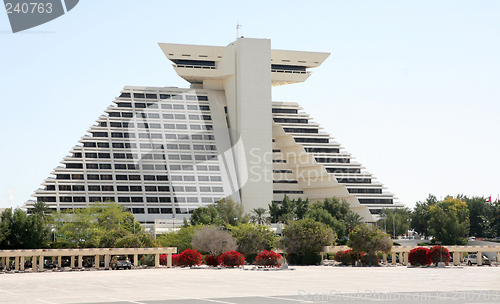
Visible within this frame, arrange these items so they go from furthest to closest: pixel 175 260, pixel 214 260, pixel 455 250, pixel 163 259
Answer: pixel 163 259 → pixel 175 260 → pixel 455 250 → pixel 214 260

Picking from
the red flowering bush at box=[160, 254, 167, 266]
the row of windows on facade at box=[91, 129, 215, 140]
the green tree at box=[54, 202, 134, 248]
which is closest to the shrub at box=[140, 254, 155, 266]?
the red flowering bush at box=[160, 254, 167, 266]

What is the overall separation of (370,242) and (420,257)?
286 inches

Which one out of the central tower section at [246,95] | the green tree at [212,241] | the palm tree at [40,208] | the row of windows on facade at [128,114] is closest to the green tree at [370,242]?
the green tree at [212,241]

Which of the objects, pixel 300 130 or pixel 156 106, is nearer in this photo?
pixel 156 106

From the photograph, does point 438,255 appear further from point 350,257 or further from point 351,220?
point 351,220

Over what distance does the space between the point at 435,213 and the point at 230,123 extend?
55.4m

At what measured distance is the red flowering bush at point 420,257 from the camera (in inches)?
2670

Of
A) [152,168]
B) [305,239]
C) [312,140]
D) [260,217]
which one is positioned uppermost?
[312,140]

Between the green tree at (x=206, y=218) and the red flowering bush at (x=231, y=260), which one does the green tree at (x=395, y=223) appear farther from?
the red flowering bush at (x=231, y=260)

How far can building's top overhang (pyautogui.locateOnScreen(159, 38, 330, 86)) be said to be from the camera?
147625 mm

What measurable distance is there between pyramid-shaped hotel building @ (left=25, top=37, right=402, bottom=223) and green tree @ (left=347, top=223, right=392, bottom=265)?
208ft

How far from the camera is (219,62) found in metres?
151

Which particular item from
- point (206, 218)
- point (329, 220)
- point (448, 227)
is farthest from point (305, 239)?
point (448, 227)

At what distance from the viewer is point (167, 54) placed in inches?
5802
